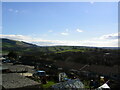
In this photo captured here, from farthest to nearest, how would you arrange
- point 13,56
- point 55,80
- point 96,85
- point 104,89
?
point 13,56 → point 55,80 → point 96,85 → point 104,89

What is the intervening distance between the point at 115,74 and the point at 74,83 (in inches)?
390

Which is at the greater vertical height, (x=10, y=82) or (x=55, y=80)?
(x=10, y=82)

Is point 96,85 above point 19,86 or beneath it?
beneath

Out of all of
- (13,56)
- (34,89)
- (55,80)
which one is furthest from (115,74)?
(13,56)

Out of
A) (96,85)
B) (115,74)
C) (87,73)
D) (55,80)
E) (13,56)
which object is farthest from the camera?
(13,56)

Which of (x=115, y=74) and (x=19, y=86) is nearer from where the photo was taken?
(x=19, y=86)

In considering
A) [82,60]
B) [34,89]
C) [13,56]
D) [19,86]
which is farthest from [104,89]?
[13,56]

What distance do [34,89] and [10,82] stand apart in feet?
6.37

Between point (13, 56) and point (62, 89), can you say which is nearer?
point (62, 89)

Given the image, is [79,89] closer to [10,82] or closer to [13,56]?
[10,82]

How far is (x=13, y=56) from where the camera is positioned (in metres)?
43.5

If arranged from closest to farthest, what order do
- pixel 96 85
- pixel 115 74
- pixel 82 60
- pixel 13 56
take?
pixel 96 85, pixel 115 74, pixel 82 60, pixel 13 56

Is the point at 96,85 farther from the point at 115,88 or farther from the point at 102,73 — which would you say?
the point at 102,73

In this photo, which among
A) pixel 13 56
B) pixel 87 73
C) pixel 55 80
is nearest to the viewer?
pixel 55 80
